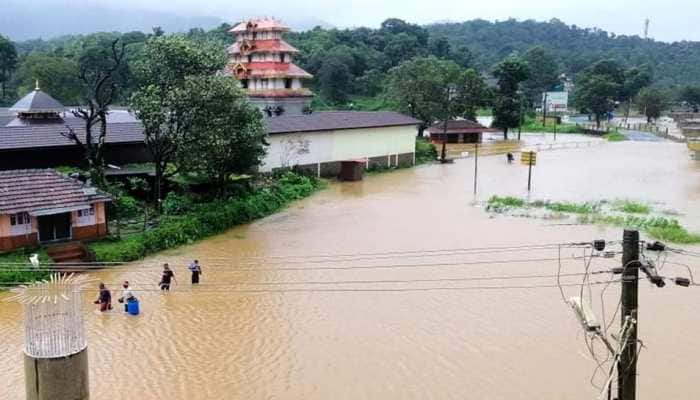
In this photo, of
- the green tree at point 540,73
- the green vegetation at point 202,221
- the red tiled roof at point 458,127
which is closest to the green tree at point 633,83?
the green tree at point 540,73

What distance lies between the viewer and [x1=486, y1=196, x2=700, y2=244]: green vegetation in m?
25.2

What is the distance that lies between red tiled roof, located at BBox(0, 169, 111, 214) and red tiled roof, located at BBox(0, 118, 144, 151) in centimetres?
654

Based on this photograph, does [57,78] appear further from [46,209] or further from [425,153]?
[46,209]

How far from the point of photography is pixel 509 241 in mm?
25062

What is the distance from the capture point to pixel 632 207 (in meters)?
30.7

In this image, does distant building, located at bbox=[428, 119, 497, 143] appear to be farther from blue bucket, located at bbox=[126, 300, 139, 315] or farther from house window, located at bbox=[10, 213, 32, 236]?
blue bucket, located at bbox=[126, 300, 139, 315]

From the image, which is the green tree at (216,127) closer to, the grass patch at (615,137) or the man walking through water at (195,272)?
the man walking through water at (195,272)

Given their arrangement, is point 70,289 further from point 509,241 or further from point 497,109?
point 497,109

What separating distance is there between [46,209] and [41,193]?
0.74 meters

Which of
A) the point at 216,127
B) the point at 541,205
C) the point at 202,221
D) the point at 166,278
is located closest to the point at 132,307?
the point at 166,278

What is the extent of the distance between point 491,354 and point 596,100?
68.8 meters

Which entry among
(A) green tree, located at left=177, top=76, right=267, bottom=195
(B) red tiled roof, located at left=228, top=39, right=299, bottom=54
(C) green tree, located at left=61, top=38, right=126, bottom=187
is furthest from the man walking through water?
(B) red tiled roof, located at left=228, top=39, right=299, bottom=54

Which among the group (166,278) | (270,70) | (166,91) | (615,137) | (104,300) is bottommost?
(104,300)

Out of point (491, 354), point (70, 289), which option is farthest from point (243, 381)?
point (491, 354)
